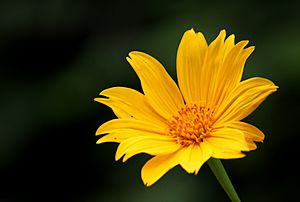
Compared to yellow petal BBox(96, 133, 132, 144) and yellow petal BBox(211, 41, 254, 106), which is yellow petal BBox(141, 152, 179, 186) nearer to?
yellow petal BBox(96, 133, 132, 144)

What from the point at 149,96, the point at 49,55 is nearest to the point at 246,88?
the point at 149,96

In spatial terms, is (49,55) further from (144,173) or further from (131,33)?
(144,173)

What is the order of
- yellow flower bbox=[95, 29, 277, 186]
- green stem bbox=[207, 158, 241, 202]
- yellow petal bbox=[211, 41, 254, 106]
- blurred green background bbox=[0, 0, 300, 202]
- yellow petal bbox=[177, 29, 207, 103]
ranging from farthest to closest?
blurred green background bbox=[0, 0, 300, 202] → yellow petal bbox=[177, 29, 207, 103] → yellow petal bbox=[211, 41, 254, 106] → yellow flower bbox=[95, 29, 277, 186] → green stem bbox=[207, 158, 241, 202]

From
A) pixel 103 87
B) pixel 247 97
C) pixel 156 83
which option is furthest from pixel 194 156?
pixel 103 87

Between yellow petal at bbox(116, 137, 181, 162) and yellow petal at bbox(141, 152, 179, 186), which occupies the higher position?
yellow petal at bbox(116, 137, 181, 162)

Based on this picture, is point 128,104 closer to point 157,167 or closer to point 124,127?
point 124,127

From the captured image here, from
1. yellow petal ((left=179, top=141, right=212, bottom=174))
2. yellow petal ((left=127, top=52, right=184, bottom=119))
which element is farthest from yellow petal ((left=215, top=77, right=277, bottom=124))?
Result: yellow petal ((left=127, top=52, right=184, bottom=119))

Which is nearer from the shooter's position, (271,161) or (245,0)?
(271,161)
